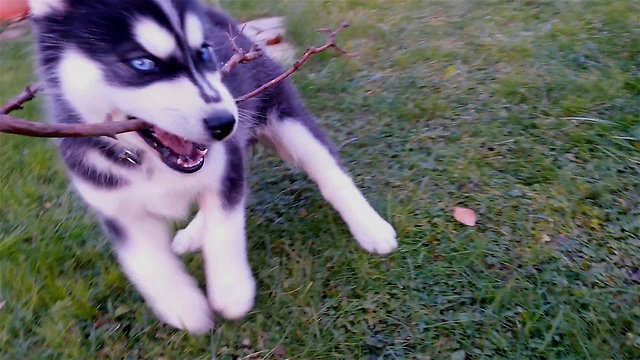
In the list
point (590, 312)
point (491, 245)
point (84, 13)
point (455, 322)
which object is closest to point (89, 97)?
point (84, 13)

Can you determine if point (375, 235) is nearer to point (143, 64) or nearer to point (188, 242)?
point (188, 242)

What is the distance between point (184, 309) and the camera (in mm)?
1987

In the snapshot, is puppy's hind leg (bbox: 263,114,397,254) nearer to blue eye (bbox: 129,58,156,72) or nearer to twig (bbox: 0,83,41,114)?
blue eye (bbox: 129,58,156,72)

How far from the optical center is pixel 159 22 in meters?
1.56

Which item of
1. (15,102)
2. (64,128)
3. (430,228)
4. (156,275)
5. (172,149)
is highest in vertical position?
(15,102)

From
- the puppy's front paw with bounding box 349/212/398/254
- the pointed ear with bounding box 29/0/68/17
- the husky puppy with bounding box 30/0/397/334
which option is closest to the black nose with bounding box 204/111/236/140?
the husky puppy with bounding box 30/0/397/334

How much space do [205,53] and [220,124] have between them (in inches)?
12.5

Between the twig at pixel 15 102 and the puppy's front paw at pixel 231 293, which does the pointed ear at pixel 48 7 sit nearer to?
the twig at pixel 15 102

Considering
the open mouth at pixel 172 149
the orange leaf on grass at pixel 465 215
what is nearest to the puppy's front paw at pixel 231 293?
the open mouth at pixel 172 149

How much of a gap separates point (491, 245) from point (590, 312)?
45 cm

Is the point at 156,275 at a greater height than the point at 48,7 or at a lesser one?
lesser

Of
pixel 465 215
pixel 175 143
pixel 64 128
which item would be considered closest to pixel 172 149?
pixel 175 143

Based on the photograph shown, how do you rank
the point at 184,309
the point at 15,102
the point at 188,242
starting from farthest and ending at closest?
the point at 188,242, the point at 184,309, the point at 15,102

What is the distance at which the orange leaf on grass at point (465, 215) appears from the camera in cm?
232
